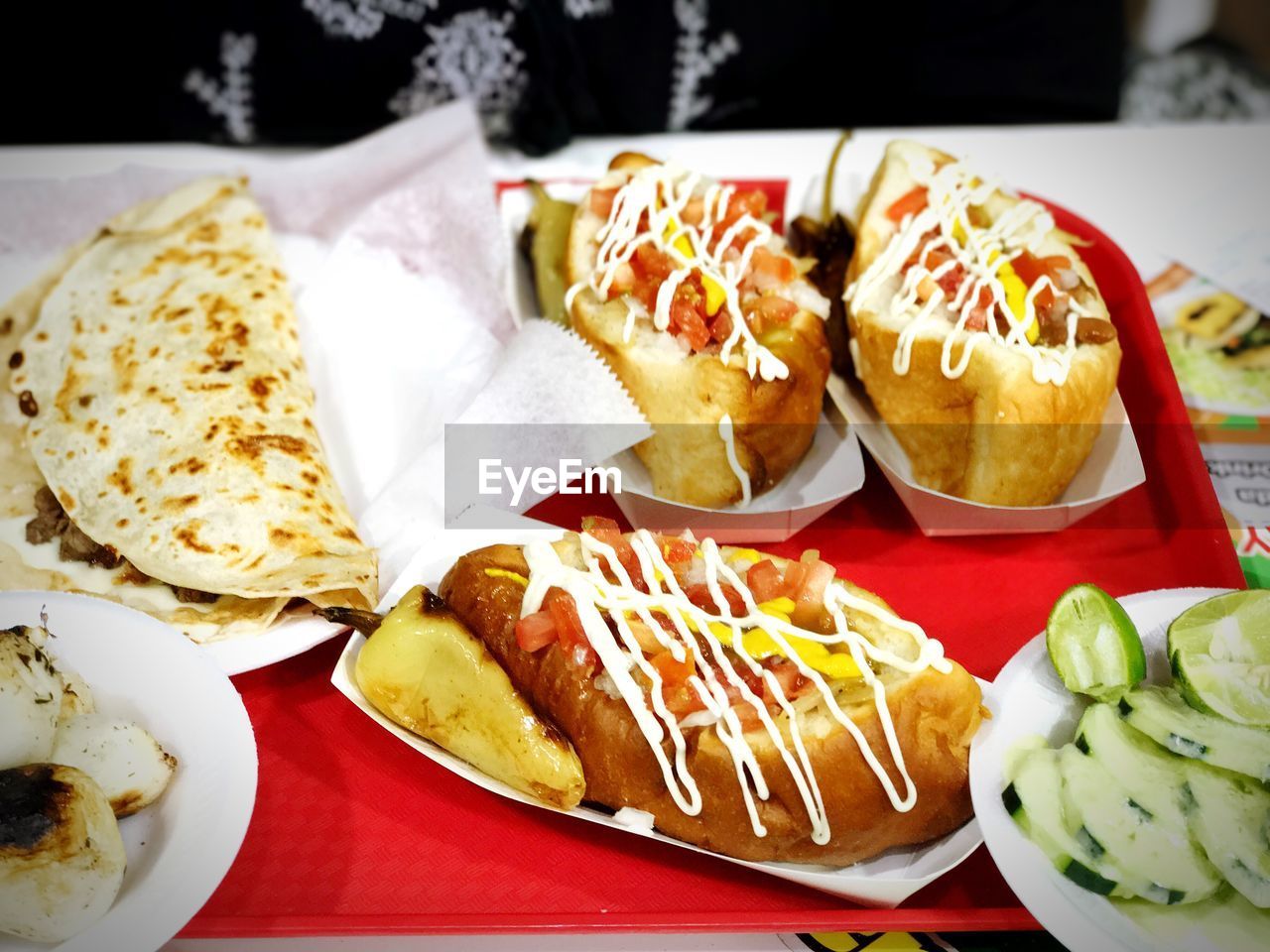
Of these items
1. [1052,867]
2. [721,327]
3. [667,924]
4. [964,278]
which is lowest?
[667,924]

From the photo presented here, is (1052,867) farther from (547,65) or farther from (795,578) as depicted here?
(547,65)

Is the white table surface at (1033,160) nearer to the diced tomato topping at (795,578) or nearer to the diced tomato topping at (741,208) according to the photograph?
the diced tomato topping at (741,208)

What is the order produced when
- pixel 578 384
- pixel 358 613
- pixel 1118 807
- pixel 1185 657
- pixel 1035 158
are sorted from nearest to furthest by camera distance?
pixel 1118 807 < pixel 1185 657 < pixel 358 613 < pixel 578 384 < pixel 1035 158

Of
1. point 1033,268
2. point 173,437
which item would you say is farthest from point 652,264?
point 173,437

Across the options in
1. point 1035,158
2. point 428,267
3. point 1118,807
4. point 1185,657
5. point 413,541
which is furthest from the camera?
point 1035,158

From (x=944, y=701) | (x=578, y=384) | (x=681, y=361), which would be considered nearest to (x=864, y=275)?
(x=681, y=361)

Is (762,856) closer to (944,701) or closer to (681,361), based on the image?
(944,701)
